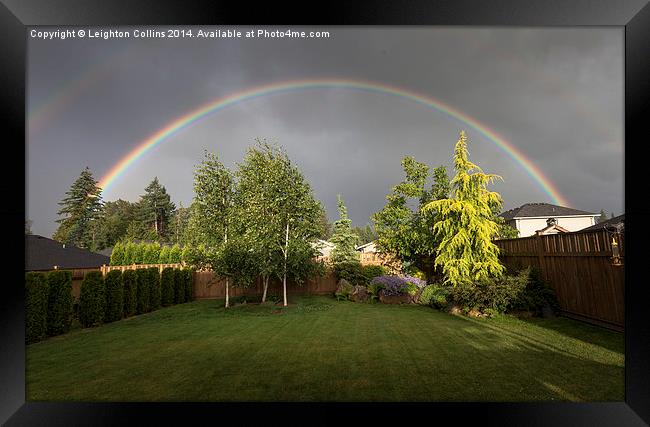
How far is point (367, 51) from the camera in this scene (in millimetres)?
7367

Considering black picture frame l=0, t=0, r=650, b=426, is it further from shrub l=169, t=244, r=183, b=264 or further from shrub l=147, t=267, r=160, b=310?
shrub l=169, t=244, r=183, b=264

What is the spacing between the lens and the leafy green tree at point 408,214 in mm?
12737

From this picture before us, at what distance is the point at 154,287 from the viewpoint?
31.6 ft

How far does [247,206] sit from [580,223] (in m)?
23.9

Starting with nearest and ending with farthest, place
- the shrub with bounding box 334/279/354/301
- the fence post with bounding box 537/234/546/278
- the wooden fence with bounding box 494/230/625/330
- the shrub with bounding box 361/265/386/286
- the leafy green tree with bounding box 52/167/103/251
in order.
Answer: the wooden fence with bounding box 494/230/625/330 → the fence post with bounding box 537/234/546/278 → the shrub with bounding box 334/279/354/301 → the shrub with bounding box 361/265/386/286 → the leafy green tree with bounding box 52/167/103/251

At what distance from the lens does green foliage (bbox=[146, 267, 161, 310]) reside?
31.0 ft

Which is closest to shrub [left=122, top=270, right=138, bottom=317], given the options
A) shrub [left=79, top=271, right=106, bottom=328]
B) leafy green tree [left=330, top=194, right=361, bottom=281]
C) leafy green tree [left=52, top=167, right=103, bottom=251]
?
shrub [left=79, top=271, right=106, bottom=328]

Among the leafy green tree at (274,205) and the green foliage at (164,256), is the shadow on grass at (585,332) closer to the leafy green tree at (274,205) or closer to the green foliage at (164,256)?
the leafy green tree at (274,205)

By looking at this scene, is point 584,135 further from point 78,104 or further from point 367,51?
point 78,104

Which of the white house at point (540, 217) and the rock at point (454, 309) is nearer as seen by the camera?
the rock at point (454, 309)

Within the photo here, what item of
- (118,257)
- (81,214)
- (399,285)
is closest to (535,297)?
(399,285)

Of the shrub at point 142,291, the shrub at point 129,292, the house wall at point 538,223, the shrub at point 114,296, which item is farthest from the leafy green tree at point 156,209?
the house wall at point 538,223

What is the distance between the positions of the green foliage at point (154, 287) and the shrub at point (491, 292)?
28.4 feet
